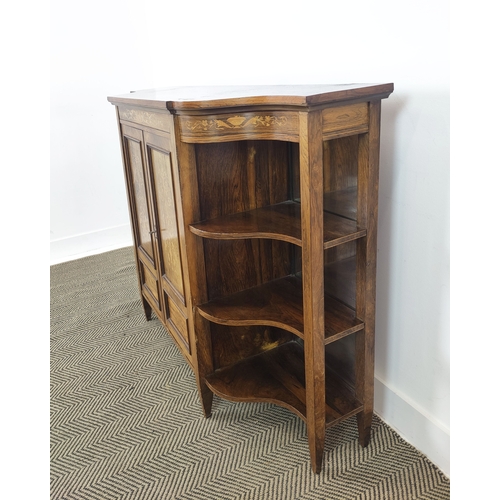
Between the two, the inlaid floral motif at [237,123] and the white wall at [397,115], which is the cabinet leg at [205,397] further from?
the inlaid floral motif at [237,123]

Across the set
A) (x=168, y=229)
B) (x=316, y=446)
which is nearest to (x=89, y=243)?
(x=168, y=229)

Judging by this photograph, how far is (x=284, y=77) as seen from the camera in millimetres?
1568

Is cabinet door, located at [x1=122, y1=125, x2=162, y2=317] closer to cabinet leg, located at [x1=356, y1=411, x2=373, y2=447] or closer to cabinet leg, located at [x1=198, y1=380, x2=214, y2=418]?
cabinet leg, located at [x1=198, y1=380, x2=214, y2=418]

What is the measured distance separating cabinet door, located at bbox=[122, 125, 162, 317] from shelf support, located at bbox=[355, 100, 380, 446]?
2.54ft

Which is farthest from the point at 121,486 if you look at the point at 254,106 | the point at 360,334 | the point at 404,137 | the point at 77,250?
the point at 77,250

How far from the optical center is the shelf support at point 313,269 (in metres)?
1.00

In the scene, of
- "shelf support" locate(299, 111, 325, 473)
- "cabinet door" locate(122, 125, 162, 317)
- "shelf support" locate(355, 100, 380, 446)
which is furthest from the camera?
"cabinet door" locate(122, 125, 162, 317)

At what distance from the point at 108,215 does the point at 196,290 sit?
1933mm

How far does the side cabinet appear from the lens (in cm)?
137

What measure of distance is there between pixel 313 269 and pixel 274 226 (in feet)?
0.66

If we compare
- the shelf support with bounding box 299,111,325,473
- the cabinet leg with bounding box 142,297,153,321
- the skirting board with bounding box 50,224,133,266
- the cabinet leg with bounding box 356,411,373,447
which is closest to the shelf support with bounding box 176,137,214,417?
the shelf support with bounding box 299,111,325,473

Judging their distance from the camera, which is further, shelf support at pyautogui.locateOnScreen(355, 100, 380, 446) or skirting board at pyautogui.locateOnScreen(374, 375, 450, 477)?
skirting board at pyautogui.locateOnScreen(374, 375, 450, 477)

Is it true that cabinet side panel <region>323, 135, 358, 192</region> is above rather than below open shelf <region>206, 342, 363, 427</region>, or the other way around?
above
